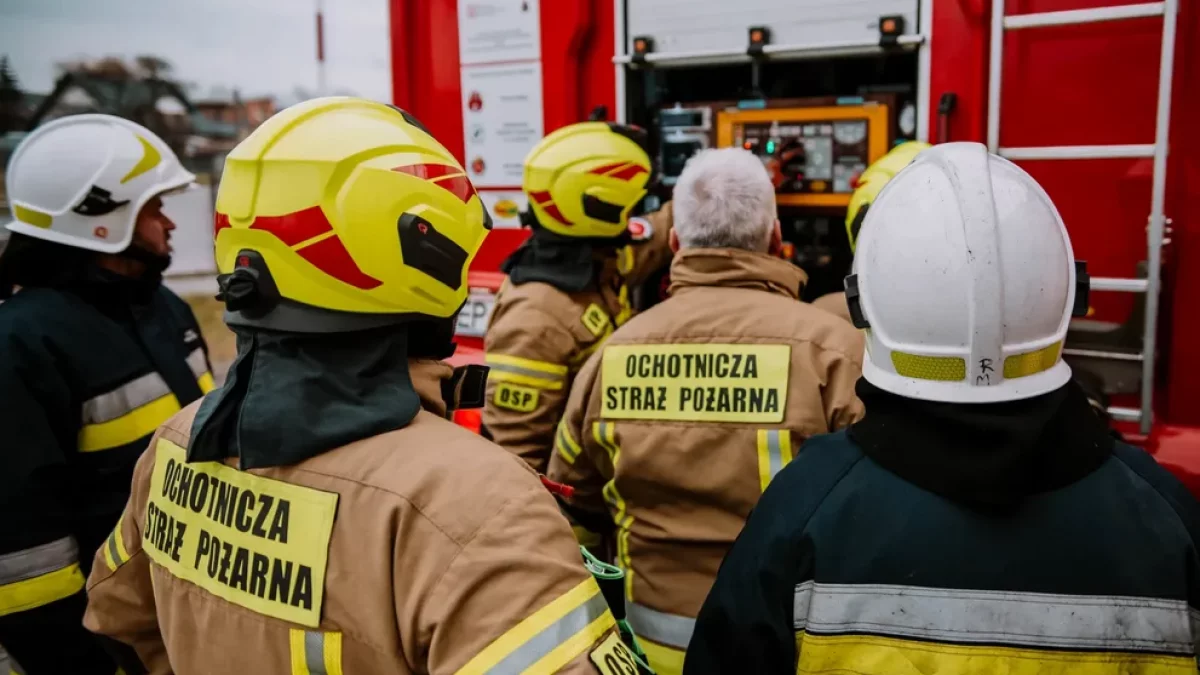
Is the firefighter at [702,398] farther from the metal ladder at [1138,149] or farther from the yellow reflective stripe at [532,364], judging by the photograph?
the metal ladder at [1138,149]

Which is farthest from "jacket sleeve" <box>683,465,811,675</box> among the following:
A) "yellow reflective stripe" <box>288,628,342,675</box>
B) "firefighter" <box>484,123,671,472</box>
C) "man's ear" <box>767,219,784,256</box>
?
"firefighter" <box>484,123,671,472</box>

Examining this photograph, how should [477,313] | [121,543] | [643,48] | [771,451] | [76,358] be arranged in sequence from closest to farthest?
[121,543], [771,451], [76,358], [643,48], [477,313]

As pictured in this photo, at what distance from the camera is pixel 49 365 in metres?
2.19

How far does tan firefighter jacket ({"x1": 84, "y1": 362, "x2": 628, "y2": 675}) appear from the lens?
3.66ft

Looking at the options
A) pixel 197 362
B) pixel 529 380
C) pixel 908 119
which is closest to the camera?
pixel 197 362

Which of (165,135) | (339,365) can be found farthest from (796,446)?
(165,135)

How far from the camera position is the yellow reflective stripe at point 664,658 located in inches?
90.0

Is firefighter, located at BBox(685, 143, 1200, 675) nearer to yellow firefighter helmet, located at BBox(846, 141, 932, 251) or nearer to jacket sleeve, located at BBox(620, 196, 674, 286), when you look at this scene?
yellow firefighter helmet, located at BBox(846, 141, 932, 251)

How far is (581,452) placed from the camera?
2.40 m

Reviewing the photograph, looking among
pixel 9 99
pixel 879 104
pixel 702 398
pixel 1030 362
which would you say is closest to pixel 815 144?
pixel 879 104

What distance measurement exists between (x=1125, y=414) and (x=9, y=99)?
Result: 5.26 m

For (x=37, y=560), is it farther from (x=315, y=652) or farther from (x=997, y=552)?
(x=997, y=552)

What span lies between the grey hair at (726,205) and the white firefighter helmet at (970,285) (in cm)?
99

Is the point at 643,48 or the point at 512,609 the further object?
the point at 643,48
